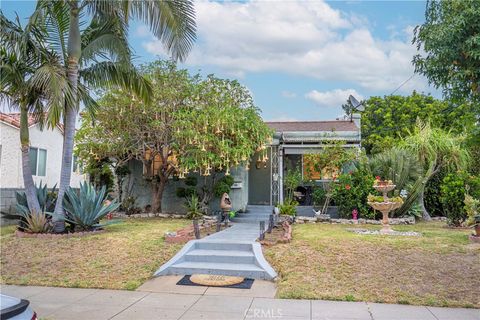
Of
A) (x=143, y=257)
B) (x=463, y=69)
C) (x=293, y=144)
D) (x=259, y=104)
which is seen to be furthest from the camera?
(x=293, y=144)

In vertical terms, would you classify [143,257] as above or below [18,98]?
below

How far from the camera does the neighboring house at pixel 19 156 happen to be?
15.8 metres

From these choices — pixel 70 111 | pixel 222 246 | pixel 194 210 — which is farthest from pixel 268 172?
pixel 70 111

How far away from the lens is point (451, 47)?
5594mm

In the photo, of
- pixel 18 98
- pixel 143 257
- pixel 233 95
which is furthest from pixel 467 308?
pixel 18 98

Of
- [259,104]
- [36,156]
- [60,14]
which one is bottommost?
[36,156]

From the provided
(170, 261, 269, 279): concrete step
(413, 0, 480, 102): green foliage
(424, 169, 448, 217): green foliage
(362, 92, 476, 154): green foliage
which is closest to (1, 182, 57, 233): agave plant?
(170, 261, 269, 279): concrete step

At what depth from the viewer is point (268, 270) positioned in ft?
25.0

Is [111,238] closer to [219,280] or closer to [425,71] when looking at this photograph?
[219,280]

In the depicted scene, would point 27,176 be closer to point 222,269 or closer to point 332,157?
point 222,269

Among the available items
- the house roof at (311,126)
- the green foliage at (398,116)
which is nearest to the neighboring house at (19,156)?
the house roof at (311,126)

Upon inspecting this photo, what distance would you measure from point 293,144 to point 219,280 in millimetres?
10664

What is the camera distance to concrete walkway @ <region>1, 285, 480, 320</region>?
221 inches

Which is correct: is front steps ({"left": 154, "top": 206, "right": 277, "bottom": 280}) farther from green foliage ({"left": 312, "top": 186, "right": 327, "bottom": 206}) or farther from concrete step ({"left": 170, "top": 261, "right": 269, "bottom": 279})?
green foliage ({"left": 312, "top": 186, "right": 327, "bottom": 206})
